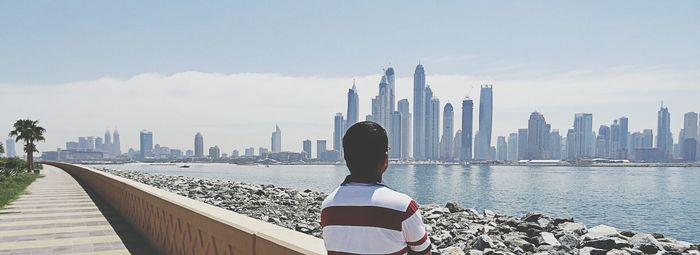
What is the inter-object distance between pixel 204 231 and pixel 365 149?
3.28m

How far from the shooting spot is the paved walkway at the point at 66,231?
324 inches

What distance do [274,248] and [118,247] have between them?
554 cm

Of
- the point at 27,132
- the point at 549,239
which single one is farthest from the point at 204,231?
the point at 27,132

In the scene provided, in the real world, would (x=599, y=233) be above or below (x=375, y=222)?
below

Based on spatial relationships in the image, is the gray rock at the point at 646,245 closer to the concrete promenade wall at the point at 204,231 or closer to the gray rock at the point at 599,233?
the gray rock at the point at 599,233

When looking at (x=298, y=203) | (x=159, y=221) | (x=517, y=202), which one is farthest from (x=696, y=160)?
(x=159, y=221)

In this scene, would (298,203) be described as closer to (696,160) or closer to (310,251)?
(310,251)

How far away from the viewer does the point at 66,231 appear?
10.2 metres

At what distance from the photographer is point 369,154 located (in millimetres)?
2434

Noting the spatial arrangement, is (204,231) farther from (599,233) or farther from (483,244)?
(599,233)

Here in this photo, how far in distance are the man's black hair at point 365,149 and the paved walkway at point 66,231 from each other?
6226mm

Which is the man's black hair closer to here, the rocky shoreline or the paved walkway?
the paved walkway

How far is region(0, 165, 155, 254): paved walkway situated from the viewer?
27.0ft

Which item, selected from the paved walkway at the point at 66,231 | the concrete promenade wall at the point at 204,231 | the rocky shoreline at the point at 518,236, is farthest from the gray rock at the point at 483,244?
the paved walkway at the point at 66,231
